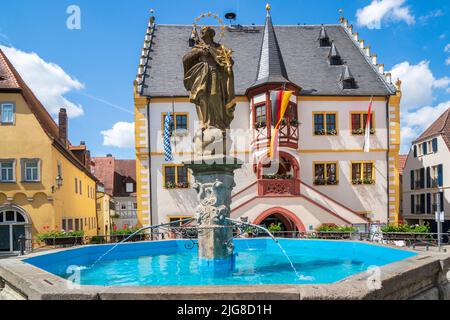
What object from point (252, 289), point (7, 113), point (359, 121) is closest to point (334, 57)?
point (359, 121)

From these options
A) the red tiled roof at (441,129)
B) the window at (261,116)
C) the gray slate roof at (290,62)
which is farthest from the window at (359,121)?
the red tiled roof at (441,129)

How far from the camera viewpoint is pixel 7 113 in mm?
21734

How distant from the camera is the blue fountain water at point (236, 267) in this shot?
6715 mm

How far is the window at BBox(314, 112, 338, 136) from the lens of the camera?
995 inches

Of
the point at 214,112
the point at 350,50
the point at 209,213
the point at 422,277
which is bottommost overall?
the point at 422,277

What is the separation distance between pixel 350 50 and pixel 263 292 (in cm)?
2868

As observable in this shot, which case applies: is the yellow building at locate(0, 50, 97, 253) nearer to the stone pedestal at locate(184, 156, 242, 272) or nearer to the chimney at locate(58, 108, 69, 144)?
the chimney at locate(58, 108, 69, 144)

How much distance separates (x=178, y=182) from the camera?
24422 millimetres

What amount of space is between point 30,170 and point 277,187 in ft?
49.0

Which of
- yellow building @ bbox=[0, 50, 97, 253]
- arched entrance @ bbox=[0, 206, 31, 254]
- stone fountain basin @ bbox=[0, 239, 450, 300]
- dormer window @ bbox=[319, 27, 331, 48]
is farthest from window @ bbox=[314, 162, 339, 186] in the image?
stone fountain basin @ bbox=[0, 239, 450, 300]

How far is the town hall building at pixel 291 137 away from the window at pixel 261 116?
0.22 feet

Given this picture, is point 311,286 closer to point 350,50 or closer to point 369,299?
point 369,299

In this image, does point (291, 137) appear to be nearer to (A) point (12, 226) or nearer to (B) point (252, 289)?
(A) point (12, 226)
